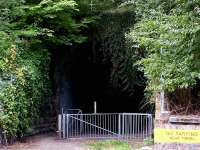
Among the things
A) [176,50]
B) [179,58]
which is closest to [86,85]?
[176,50]

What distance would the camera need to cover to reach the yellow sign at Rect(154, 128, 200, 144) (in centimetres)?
977

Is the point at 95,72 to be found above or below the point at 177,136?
above

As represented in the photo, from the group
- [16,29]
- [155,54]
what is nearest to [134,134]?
[16,29]

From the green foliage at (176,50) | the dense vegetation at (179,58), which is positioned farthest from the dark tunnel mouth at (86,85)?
the dense vegetation at (179,58)

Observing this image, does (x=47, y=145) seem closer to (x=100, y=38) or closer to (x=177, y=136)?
(x=100, y=38)

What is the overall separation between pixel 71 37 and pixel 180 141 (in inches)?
406

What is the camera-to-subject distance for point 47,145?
54.0ft

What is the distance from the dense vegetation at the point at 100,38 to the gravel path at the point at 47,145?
54cm

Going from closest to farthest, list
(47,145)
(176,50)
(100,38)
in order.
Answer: (176,50) → (47,145) → (100,38)

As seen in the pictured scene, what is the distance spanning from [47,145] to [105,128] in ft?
14.4

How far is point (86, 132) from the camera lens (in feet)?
66.2

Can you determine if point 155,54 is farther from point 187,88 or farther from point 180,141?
point 180,141

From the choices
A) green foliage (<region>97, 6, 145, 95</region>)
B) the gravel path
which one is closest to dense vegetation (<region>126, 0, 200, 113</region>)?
the gravel path

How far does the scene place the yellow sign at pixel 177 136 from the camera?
9.77 m
